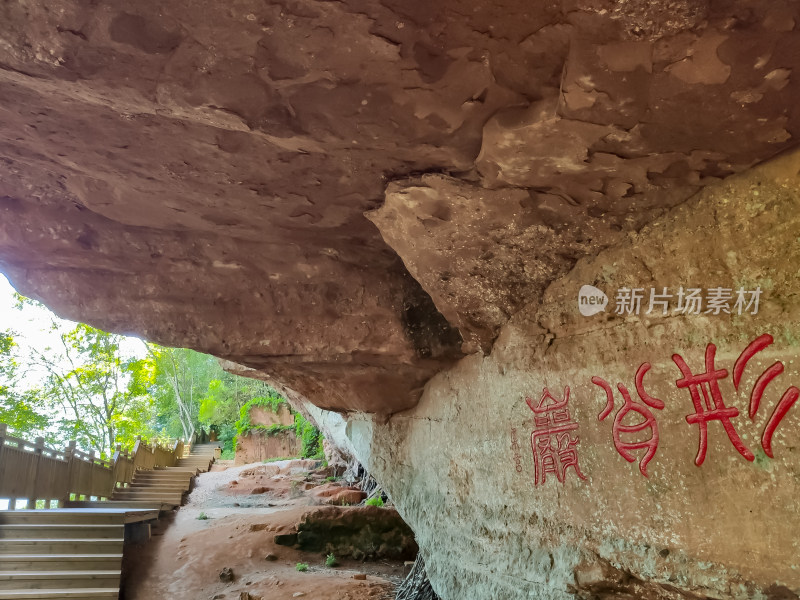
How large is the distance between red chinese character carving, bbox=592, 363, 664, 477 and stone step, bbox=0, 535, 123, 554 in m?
7.09

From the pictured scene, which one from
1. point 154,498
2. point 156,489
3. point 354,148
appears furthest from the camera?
point 156,489

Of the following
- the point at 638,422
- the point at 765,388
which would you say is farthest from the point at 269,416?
the point at 765,388

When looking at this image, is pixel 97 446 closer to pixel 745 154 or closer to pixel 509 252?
pixel 509 252

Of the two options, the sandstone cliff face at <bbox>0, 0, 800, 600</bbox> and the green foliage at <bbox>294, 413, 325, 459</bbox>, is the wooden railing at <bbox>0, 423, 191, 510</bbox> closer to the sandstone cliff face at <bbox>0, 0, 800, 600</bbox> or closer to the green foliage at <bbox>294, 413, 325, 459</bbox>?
the sandstone cliff face at <bbox>0, 0, 800, 600</bbox>

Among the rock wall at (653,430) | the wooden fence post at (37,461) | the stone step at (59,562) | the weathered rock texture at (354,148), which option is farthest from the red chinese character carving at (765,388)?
the wooden fence post at (37,461)

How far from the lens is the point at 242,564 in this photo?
813cm

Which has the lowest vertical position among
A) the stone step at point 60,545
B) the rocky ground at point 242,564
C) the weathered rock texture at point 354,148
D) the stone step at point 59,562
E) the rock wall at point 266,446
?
the rocky ground at point 242,564

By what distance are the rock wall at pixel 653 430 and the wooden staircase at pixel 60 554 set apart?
501cm

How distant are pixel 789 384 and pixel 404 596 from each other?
5.48 m

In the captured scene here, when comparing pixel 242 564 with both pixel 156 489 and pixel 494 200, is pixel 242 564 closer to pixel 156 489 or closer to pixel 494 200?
pixel 156 489

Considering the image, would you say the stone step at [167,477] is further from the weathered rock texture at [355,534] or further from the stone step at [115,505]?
the weathered rock texture at [355,534]

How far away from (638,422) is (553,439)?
0.71 m

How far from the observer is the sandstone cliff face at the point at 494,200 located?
236 centimetres

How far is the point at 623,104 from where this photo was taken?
2467 mm
